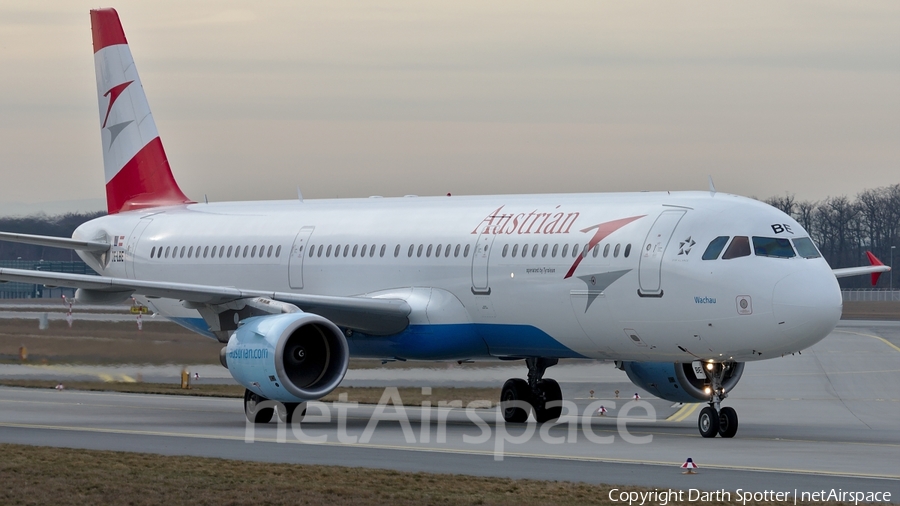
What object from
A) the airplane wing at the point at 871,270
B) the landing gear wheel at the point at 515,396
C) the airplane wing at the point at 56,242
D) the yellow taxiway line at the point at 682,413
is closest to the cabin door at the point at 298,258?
the landing gear wheel at the point at 515,396

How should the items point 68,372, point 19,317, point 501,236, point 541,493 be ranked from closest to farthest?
1. point 541,493
2. point 501,236
3. point 68,372
4. point 19,317

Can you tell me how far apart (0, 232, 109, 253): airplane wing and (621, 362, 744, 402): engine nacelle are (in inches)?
→ 497

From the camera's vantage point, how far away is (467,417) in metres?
28.0

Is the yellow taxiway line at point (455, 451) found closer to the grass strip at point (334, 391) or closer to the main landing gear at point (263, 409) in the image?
the main landing gear at point (263, 409)

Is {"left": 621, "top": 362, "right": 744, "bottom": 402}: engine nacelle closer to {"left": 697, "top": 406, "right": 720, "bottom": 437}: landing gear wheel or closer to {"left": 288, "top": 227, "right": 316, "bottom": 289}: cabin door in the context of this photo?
{"left": 697, "top": 406, "right": 720, "bottom": 437}: landing gear wheel

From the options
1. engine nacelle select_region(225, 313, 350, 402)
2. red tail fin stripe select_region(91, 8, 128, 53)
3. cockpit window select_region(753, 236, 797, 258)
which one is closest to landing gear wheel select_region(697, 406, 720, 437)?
cockpit window select_region(753, 236, 797, 258)

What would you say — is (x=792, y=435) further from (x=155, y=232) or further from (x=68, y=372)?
(x=68, y=372)

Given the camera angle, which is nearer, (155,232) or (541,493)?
(541,493)

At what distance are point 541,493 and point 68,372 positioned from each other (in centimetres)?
2247

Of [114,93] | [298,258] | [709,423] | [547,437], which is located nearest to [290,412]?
[298,258]

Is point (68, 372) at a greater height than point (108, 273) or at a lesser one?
lesser

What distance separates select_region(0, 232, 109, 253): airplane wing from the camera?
96.8 feet

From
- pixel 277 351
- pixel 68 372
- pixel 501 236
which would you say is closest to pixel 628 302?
pixel 501 236

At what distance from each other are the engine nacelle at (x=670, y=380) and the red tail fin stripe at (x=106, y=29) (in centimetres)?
1607
